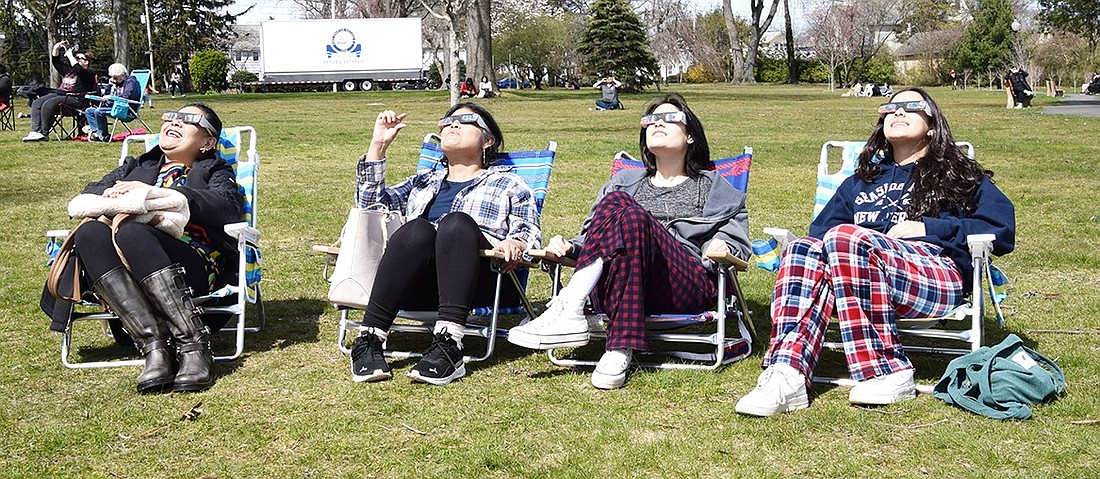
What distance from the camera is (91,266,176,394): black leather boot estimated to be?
420 cm

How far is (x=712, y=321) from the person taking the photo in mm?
4586

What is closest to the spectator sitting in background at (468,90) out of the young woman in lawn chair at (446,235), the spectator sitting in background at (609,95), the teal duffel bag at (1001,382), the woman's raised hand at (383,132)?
the spectator sitting in background at (609,95)

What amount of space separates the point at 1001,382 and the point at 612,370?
132 cm

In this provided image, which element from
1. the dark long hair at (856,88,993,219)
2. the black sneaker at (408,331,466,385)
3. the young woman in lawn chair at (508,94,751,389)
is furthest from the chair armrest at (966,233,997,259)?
the black sneaker at (408,331,466,385)

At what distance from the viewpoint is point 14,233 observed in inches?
318

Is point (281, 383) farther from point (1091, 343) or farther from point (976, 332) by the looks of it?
point (1091, 343)

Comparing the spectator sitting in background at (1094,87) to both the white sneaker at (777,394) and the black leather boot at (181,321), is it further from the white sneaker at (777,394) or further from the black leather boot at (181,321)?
the black leather boot at (181,321)

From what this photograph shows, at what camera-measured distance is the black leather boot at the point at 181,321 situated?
421 centimetres

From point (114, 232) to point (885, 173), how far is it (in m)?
2.92

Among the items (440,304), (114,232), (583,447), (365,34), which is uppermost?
(365,34)

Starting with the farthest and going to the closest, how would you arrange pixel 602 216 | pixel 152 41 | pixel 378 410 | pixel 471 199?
1. pixel 152 41
2. pixel 471 199
3. pixel 602 216
4. pixel 378 410

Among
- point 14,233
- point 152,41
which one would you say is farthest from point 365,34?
point 14,233

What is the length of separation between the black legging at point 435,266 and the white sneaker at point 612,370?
56 centimetres

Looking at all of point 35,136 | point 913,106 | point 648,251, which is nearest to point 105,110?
point 35,136
